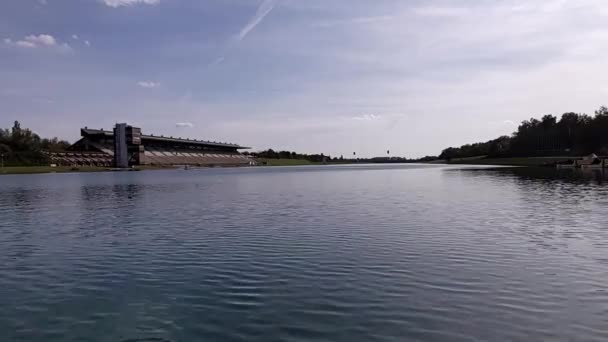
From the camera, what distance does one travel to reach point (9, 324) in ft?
41.2

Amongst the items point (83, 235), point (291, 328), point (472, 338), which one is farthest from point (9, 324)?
point (83, 235)

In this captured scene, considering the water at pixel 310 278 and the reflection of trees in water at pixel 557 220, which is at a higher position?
the reflection of trees in water at pixel 557 220

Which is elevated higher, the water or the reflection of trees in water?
the reflection of trees in water

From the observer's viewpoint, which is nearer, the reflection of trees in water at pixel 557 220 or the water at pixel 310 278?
the water at pixel 310 278

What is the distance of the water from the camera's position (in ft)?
38.5

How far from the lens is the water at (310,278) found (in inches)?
462

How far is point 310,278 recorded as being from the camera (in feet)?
54.5

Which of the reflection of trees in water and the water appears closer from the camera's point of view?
the water

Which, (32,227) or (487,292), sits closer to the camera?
(487,292)

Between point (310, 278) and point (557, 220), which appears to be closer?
point (310, 278)

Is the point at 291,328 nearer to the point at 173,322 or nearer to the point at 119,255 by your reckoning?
the point at 173,322

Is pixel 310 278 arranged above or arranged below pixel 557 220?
below

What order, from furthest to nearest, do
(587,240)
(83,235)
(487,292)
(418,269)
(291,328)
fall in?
(83,235) < (587,240) < (418,269) < (487,292) < (291,328)

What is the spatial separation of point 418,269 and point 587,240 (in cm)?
1117
